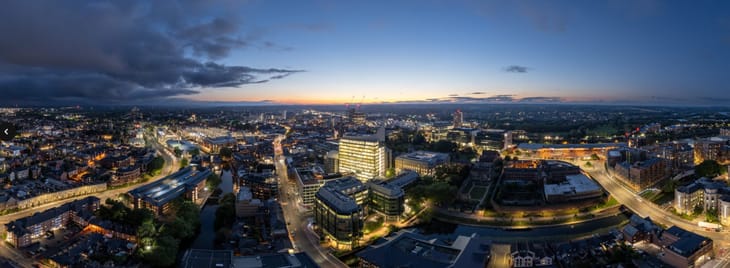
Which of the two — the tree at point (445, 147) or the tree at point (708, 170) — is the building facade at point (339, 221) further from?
the tree at point (445, 147)

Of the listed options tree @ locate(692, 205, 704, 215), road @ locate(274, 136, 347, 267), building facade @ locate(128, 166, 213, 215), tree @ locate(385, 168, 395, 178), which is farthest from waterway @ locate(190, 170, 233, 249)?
tree @ locate(692, 205, 704, 215)

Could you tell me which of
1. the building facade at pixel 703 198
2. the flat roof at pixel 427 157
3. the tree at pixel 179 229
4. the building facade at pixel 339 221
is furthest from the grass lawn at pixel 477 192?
the tree at pixel 179 229

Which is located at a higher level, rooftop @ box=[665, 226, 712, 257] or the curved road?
rooftop @ box=[665, 226, 712, 257]

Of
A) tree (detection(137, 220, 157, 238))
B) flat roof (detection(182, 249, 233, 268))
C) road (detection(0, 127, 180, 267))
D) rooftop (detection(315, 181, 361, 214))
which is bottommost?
road (detection(0, 127, 180, 267))

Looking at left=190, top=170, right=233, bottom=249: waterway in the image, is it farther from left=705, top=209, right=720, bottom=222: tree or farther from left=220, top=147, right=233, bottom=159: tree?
left=705, top=209, right=720, bottom=222: tree

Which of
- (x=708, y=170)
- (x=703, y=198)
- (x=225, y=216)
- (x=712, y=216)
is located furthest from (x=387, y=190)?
(x=708, y=170)

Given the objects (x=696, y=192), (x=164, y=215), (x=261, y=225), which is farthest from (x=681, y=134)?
(x=164, y=215)

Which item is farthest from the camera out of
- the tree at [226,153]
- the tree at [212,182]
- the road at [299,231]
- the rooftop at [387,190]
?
the tree at [226,153]
